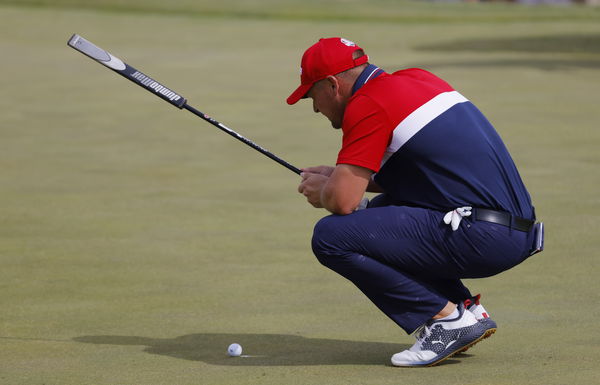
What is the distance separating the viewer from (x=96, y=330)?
6.37 metres

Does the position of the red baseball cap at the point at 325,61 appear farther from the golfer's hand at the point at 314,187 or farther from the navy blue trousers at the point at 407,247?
the navy blue trousers at the point at 407,247

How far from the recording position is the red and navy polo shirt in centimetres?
524

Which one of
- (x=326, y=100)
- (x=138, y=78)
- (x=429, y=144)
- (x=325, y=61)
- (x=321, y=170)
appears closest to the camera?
(x=429, y=144)

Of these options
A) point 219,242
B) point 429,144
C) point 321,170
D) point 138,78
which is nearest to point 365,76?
point 429,144

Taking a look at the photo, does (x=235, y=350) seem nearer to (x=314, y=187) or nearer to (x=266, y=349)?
(x=266, y=349)

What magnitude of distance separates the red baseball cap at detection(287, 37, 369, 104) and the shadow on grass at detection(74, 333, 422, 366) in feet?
4.04

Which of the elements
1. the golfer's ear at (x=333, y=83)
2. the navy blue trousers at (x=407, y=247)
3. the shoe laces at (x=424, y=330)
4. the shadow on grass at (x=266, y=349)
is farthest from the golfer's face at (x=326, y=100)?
the shadow on grass at (x=266, y=349)

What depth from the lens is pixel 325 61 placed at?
5426 mm

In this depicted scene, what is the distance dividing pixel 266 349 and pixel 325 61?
148 centimetres

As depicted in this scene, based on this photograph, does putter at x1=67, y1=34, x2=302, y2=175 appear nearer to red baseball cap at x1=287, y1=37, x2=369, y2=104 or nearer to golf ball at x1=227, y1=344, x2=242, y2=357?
red baseball cap at x1=287, y1=37, x2=369, y2=104

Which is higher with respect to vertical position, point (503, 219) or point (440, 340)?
point (503, 219)

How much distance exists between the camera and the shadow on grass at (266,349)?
5.74 meters

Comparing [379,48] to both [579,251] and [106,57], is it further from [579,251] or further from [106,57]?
[106,57]

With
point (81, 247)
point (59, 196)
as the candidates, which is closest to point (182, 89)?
point (59, 196)
